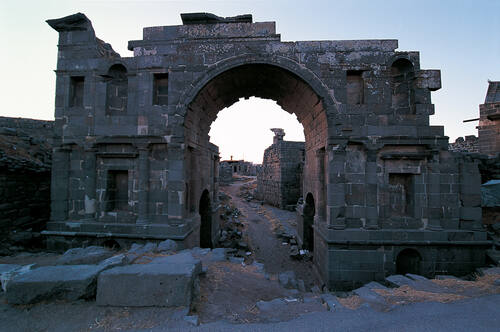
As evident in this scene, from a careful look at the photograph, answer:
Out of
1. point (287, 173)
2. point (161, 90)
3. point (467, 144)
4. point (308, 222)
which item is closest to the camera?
point (161, 90)

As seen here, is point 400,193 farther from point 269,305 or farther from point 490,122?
point 490,122

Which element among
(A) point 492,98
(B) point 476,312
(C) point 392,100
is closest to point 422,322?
(B) point 476,312

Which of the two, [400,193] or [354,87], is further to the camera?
[354,87]

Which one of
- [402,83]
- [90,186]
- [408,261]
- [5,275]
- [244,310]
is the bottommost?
[408,261]

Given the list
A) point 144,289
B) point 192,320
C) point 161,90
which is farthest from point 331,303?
point 161,90

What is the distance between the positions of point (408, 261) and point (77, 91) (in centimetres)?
1296

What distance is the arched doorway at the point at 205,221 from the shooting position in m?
10.4

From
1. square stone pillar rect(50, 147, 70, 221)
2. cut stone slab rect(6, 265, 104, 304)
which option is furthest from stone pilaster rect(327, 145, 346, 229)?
square stone pillar rect(50, 147, 70, 221)

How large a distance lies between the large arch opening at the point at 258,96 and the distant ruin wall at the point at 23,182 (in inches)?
203

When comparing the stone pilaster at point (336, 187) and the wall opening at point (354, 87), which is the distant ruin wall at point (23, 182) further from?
the wall opening at point (354, 87)

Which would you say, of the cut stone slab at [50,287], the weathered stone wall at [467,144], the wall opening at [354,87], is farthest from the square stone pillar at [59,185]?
the weathered stone wall at [467,144]

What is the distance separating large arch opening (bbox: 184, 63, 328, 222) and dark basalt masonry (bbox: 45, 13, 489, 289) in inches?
3.1

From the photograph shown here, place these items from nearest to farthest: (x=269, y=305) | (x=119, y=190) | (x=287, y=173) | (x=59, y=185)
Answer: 1. (x=269, y=305)
2. (x=59, y=185)
3. (x=119, y=190)
4. (x=287, y=173)

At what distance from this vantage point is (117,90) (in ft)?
25.1
